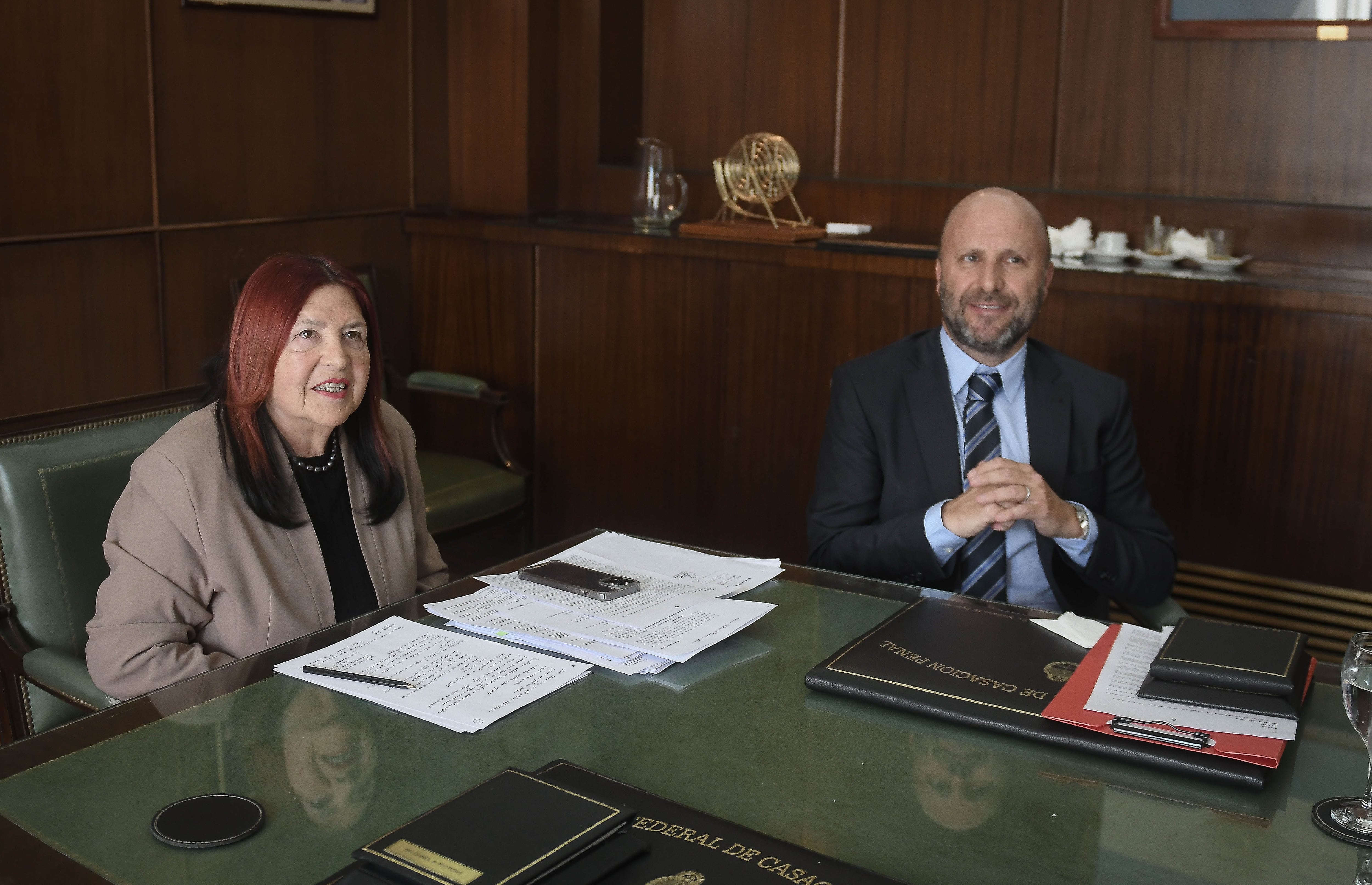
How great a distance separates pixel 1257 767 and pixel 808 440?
2.46m

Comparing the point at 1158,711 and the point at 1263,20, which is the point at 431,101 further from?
the point at 1158,711

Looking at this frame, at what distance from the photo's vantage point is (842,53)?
4.16m

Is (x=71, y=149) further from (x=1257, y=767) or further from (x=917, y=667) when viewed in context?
(x=1257, y=767)

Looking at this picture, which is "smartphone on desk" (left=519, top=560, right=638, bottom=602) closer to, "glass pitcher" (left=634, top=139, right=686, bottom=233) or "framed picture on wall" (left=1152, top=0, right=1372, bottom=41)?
"glass pitcher" (left=634, top=139, right=686, bottom=233)

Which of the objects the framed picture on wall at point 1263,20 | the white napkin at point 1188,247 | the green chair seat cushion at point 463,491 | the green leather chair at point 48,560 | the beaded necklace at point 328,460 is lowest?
the green chair seat cushion at point 463,491

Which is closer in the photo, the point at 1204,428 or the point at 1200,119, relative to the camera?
the point at 1204,428

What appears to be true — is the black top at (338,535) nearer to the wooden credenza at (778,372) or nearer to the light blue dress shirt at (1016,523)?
the light blue dress shirt at (1016,523)

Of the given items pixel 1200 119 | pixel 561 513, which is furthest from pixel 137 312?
pixel 1200 119

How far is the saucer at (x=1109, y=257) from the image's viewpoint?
138 inches

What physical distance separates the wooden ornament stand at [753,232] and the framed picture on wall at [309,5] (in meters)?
1.23

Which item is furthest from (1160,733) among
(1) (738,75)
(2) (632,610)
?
(1) (738,75)

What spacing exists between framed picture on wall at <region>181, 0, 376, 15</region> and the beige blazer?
79.6 inches

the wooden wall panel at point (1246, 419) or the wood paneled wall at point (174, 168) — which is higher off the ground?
the wood paneled wall at point (174, 168)

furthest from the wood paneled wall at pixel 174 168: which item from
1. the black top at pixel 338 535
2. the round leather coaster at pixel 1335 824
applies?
the round leather coaster at pixel 1335 824
